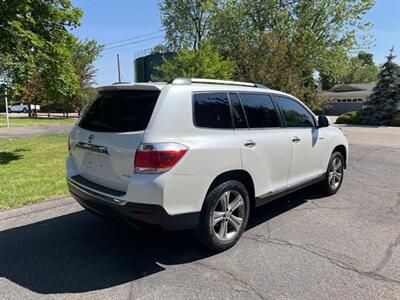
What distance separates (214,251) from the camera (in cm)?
379

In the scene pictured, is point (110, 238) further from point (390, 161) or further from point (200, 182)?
point (390, 161)

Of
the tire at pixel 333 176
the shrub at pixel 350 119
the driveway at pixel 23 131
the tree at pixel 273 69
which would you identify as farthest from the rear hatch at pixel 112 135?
the shrub at pixel 350 119

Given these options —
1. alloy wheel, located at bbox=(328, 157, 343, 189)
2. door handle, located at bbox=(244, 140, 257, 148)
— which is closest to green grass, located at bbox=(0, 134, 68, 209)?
door handle, located at bbox=(244, 140, 257, 148)

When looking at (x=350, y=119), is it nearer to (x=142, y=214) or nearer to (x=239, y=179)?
(x=239, y=179)

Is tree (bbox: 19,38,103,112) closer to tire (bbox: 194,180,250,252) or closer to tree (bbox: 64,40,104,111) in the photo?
tree (bbox: 64,40,104,111)

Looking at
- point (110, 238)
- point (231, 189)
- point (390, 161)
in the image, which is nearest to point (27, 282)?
point (110, 238)

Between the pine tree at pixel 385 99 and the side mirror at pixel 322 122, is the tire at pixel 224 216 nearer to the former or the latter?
the side mirror at pixel 322 122

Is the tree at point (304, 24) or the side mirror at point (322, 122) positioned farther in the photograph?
the tree at point (304, 24)

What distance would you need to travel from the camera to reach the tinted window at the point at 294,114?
4.89 meters

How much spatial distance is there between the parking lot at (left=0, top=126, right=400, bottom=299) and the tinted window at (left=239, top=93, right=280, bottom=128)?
136cm

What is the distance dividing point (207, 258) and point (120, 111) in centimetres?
180

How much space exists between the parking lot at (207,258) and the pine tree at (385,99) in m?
23.8

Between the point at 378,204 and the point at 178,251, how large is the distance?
355cm

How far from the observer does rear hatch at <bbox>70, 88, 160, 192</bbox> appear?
334cm
